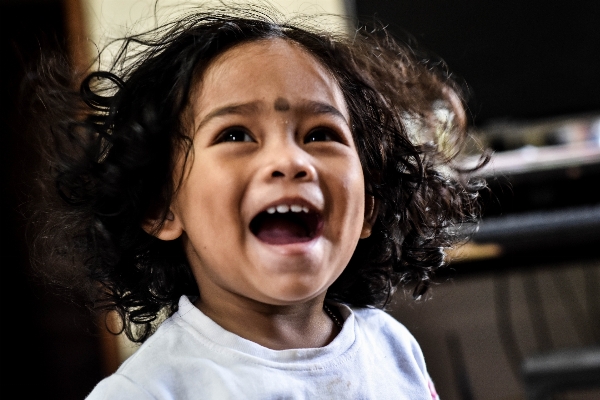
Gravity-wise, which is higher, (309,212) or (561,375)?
(309,212)

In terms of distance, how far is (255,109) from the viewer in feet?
2.51

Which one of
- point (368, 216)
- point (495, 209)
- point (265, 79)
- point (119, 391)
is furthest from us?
point (495, 209)

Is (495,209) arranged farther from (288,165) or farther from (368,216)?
(288,165)

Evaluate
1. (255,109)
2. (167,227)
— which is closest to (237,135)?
(255,109)

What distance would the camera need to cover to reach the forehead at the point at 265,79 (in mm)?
772

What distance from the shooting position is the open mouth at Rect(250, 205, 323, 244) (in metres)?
0.75

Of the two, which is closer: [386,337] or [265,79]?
[265,79]

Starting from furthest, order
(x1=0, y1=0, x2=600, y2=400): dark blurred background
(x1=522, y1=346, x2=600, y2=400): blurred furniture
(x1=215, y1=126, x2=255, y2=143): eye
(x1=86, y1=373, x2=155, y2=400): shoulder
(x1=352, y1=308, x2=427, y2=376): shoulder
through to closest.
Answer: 1. (x1=0, y1=0, x2=600, y2=400): dark blurred background
2. (x1=522, y1=346, x2=600, y2=400): blurred furniture
3. (x1=352, y1=308, x2=427, y2=376): shoulder
4. (x1=215, y1=126, x2=255, y2=143): eye
5. (x1=86, y1=373, x2=155, y2=400): shoulder

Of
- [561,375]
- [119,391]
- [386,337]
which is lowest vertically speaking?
[561,375]

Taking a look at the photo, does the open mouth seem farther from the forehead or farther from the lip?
the forehead

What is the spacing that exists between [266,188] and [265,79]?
125mm

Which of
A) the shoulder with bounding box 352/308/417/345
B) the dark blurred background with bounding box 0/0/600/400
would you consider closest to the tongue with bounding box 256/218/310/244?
the shoulder with bounding box 352/308/417/345

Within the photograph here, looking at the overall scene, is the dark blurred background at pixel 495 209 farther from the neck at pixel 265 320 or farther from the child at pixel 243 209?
the neck at pixel 265 320

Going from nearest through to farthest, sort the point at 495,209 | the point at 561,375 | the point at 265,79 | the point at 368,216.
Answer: the point at 265,79 < the point at 368,216 < the point at 561,375 < the point at 495,209
